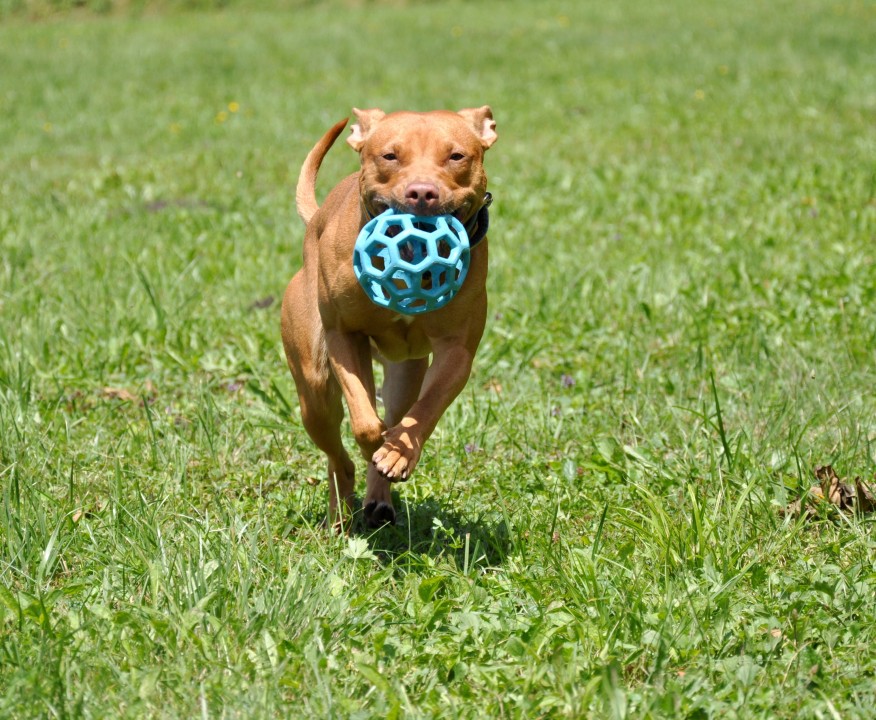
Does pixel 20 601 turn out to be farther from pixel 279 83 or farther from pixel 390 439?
pixel 279 83

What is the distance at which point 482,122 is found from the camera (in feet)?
13.0

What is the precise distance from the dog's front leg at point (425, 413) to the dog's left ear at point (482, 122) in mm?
765

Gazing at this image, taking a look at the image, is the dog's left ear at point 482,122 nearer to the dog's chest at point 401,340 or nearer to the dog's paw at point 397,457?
the dog's chest at point 401,340

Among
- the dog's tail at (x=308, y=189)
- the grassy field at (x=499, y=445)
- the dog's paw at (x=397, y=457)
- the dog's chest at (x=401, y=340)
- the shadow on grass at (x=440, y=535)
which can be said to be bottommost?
the shadow on grass at (x=440, y=535)

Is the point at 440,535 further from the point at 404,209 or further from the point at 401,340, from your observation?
the point at 404,209

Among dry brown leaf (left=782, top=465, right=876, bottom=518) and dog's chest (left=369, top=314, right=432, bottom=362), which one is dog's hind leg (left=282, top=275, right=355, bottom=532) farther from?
dry brown leaf (left=782, top=465, right=876, bottom=518)

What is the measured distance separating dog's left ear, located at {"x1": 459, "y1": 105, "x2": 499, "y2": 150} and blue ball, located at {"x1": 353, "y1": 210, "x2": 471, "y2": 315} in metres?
0.60

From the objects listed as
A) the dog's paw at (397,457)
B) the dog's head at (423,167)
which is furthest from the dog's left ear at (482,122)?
the dog's paw at (397,457)

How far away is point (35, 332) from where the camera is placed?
5363 millimetres

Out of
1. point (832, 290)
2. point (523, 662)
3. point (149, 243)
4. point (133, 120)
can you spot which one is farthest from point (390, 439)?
point (133, 120)

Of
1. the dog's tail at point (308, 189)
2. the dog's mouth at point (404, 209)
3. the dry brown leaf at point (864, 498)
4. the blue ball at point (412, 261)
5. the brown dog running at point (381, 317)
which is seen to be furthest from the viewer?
the dog's tail at point (308, 189)

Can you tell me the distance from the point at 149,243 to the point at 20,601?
14.1ft

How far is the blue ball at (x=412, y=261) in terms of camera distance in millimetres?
3262

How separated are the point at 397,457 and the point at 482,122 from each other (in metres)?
1.28
